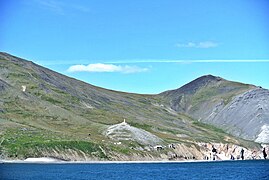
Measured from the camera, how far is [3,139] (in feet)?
631

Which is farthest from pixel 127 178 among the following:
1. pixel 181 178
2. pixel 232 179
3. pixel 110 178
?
pixel 232 179

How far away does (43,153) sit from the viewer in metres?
188

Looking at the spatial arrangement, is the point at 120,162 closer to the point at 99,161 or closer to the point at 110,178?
the point at 99,161

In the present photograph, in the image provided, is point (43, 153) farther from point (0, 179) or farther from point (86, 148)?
point (0, 179)

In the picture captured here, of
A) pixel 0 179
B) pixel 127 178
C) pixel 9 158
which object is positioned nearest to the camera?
pixel 0 179

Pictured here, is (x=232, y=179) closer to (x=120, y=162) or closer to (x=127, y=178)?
(x=127, y=178)

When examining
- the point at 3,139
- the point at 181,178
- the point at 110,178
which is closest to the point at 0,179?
the point at 110,178

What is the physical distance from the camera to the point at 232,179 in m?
111

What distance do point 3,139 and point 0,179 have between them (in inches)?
3889

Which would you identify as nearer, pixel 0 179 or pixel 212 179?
pixel 0 179

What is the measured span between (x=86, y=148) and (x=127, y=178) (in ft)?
296

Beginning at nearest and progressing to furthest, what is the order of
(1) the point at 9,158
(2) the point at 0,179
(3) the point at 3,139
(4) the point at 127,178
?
(2) the point at 0,179 < (4) the point at 127,178 < (1) the point at 9,158 < (3) the point at 3,139

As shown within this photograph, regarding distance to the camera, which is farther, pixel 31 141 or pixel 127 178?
pixel 31 141

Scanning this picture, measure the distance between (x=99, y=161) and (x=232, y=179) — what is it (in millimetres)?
92200
